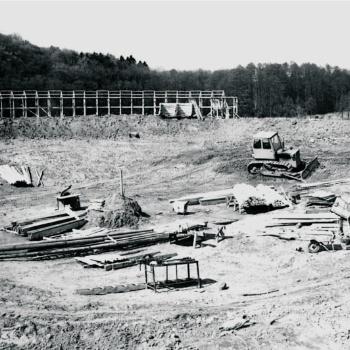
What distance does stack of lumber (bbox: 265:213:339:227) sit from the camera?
816 inches

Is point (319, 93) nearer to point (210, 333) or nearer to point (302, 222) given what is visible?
point (302, 222)

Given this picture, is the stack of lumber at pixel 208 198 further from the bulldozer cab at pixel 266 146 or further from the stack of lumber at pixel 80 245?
the stack of lumber at pixel 80 245

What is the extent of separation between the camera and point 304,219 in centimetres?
2114

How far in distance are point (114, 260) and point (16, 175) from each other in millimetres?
16630

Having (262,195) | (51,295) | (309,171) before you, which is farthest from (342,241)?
(309,171)

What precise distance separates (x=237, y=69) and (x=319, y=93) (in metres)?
14.7

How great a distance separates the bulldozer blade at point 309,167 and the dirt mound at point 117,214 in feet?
36.7

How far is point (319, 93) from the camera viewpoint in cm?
9544

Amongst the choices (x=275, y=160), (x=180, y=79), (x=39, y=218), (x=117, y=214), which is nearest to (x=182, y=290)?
(x=117, y=214)

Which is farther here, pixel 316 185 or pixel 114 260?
pixel 316 185

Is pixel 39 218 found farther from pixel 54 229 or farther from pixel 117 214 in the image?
pixel 117 214

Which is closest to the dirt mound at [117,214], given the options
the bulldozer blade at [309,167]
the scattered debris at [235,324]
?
the scattered debris at [235,324]

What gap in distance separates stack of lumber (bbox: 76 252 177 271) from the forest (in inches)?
1416

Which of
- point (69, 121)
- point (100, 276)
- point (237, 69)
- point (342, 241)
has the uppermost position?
point (237, 69)
